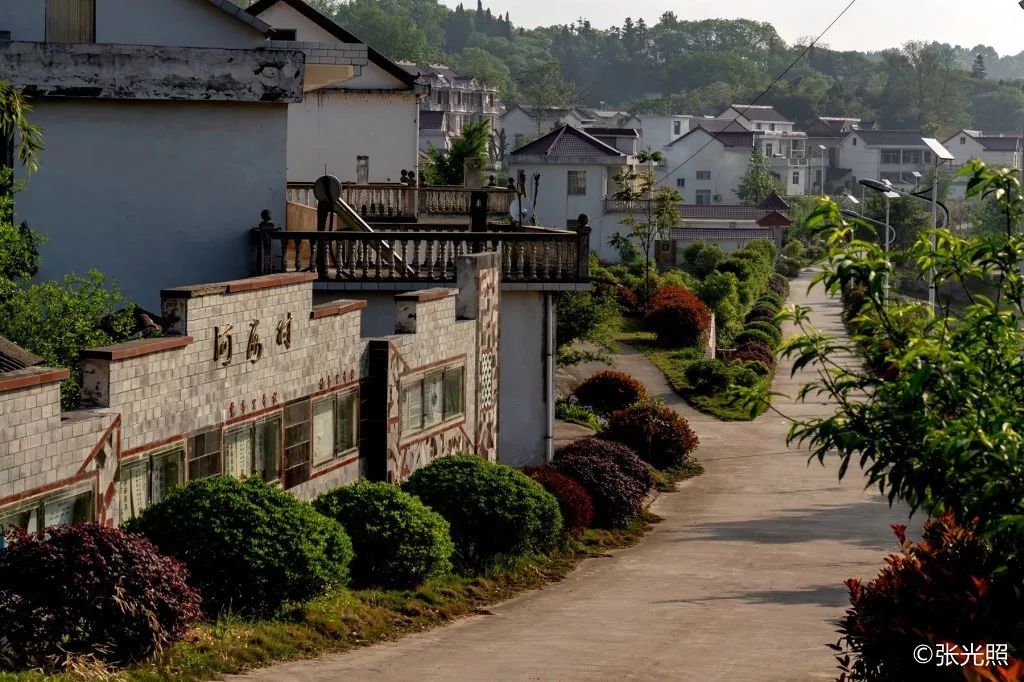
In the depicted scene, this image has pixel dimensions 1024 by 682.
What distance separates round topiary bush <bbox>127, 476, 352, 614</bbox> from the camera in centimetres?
1502

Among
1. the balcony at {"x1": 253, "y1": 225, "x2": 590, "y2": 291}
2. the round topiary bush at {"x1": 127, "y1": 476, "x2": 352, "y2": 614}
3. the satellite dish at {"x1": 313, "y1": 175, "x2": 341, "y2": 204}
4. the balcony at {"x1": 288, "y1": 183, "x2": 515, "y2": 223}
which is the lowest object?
the round topiary bush at {"x1": 127, "y1": 476, "x2": 352, "y2": 614}

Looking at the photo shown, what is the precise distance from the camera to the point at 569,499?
23875 millimetres

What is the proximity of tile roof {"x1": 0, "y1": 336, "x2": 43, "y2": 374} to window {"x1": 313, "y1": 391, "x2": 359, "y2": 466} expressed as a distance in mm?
5081

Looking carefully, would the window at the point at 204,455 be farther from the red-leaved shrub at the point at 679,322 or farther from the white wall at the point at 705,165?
the white wall at the point at 705,165

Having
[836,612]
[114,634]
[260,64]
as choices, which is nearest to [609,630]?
[836,612]

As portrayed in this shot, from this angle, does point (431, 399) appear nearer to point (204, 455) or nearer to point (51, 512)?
point (204, 455)

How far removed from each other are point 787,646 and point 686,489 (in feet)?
47.1

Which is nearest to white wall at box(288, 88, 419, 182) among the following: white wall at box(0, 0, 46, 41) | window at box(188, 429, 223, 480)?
white wall at box(0, 0, 46, 41)

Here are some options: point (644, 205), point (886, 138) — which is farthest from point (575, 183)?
point (886, 138)

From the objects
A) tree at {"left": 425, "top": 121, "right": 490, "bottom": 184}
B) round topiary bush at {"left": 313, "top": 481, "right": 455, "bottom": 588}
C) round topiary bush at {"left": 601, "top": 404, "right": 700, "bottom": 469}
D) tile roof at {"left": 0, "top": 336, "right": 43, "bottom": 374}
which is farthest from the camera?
tree at {"left": 425, "top": 121, "right": 490, "bottom": 184}

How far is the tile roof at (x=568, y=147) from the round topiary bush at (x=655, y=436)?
4800 centimetres

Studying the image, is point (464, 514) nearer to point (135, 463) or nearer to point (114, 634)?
point (135, 463)

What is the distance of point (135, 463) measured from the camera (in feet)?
51.1

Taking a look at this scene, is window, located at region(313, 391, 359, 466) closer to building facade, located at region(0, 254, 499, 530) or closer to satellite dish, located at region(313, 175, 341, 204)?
building facade, located at region(0, 254, 499, 530)
